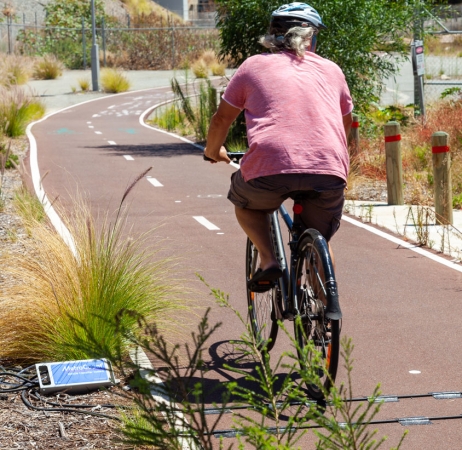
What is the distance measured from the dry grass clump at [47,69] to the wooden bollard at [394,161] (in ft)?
129

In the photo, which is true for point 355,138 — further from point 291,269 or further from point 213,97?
point 291,269

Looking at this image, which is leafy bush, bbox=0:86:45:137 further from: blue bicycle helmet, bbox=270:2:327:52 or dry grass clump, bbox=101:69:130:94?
dry grass clump, bbox=101:69:130:94

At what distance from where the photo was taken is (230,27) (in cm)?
1961

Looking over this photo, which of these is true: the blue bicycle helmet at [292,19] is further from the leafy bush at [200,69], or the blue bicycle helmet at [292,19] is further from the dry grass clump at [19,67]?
the leafy bush at [200,69]

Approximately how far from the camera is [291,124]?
5.00 m

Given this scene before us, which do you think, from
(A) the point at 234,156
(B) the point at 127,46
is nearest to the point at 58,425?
(A) the point at 234,156

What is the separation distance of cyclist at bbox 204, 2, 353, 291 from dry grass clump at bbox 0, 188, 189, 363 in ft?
3.43

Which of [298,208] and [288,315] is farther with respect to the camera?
[288,315]

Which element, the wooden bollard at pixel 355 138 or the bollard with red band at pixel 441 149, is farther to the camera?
the wooden bollard at pixel 355 138

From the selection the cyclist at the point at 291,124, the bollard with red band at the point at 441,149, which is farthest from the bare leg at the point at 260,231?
the bollard with red band at the point at 441,149

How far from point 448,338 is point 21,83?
39.9 meters

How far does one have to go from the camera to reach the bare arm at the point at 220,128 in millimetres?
5355

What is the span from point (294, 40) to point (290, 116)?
424mm

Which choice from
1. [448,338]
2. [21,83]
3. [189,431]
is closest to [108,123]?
[21,83]
